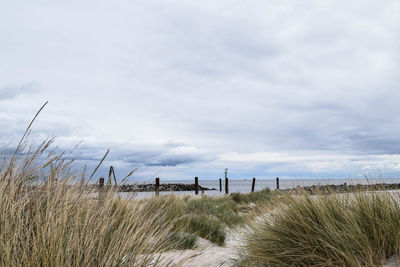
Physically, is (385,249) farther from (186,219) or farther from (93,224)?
(186,219)

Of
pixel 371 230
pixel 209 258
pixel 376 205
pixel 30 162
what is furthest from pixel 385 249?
pixel 30 162

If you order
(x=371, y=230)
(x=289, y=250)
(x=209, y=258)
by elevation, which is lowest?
(x=209, y=258)

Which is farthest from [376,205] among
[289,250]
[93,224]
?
[93,224]

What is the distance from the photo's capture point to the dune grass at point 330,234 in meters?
3.26

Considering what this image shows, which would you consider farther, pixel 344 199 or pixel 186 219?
pixel 186 219

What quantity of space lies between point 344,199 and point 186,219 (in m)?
3.20

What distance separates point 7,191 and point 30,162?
2.12ft

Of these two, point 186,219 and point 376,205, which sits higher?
point 376,205

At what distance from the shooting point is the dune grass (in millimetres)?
3263

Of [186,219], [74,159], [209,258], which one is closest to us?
[74,159]

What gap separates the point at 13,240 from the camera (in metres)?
2.17

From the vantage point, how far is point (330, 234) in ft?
10.9

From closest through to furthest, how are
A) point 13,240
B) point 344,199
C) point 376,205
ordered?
1. point 13,240
2. point 376,205
3. point 344,199

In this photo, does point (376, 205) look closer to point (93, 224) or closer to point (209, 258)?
point (209, 258)
